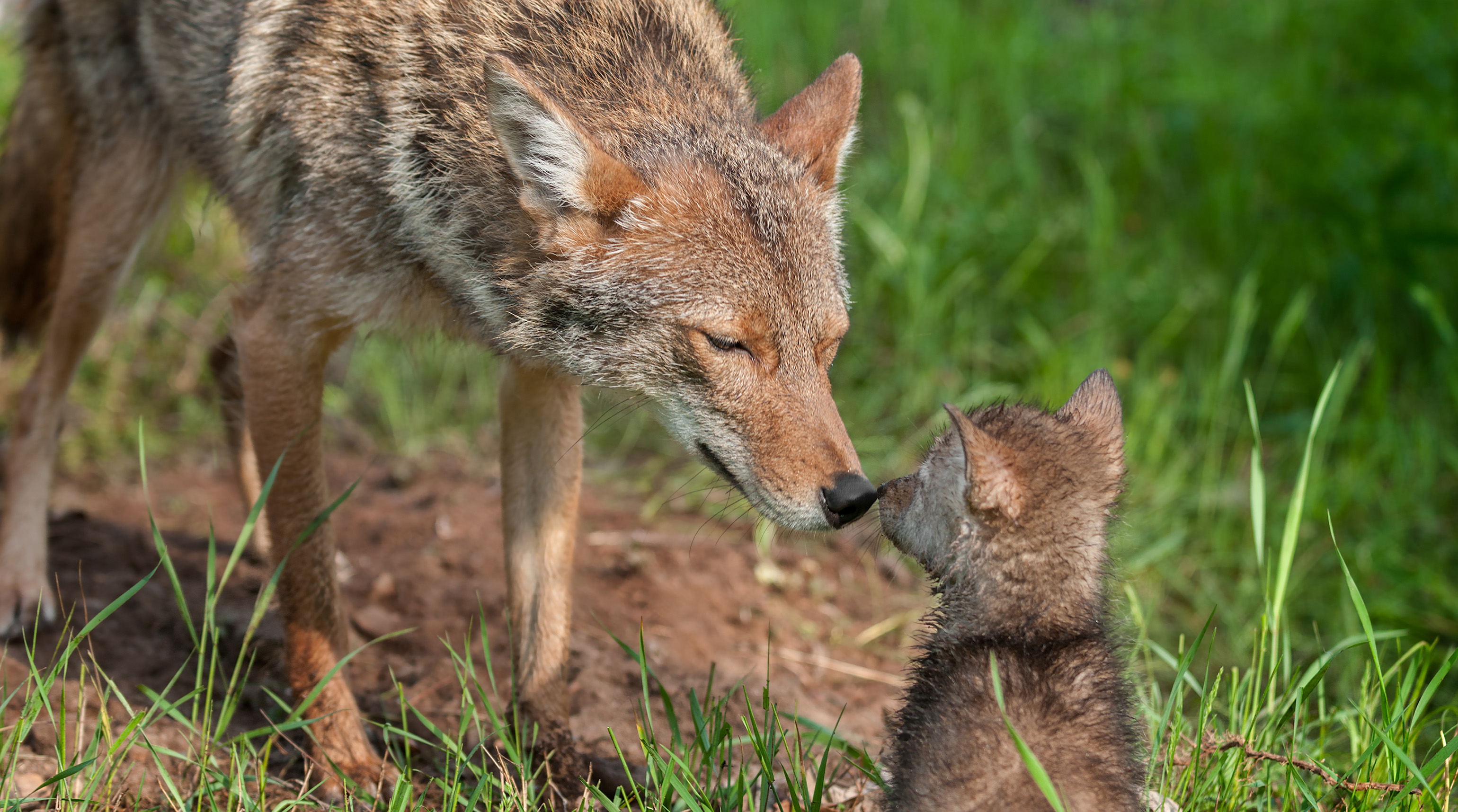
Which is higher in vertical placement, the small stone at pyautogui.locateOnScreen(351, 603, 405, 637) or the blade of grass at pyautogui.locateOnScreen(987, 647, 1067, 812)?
the blade of grass at pyautogui.locateOnScreen(987, 647, 1067, 812)

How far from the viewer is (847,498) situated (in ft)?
9.37

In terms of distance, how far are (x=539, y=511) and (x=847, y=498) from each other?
4.17 feet

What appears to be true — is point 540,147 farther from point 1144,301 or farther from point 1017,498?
point 1144,301

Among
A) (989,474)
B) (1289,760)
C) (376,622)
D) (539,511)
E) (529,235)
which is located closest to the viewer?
(989,474)

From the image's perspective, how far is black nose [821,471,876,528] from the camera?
2861 millimetres

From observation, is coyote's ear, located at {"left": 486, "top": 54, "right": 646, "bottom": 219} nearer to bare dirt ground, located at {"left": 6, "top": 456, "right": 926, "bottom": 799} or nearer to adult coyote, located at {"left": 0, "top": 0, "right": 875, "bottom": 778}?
adult coyote, located at {"left": 0, "top": 0, "right": 875, "bottom": 778}

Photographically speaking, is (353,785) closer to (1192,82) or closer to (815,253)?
(815,253)

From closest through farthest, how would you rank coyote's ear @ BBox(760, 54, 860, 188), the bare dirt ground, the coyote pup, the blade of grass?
the blade of grass, the coyote pup, coyote's ear @ BBox(760, 54, 860, 188), the bare dirt ground

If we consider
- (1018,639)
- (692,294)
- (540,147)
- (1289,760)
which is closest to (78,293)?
(540,147)

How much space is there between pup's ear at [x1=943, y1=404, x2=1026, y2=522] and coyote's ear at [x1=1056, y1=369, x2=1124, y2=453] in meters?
0.35

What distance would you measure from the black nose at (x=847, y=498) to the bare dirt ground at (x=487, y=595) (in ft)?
3.08

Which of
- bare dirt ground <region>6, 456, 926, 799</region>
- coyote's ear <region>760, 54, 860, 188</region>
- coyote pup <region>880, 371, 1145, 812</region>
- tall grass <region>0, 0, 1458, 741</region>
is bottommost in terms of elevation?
bare dirt ground <region>6, 456, 926, 799</region>

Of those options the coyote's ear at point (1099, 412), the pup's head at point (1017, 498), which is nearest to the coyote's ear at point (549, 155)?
the pup's head at point (1017, 498)

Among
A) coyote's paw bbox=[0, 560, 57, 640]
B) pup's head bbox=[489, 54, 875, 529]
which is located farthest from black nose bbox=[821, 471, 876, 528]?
coyote's paw bbox=[0, 560, 57, 640]
